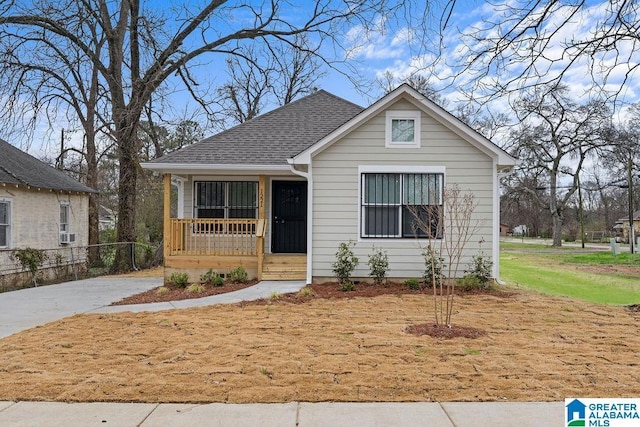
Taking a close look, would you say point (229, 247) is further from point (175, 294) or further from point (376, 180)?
point (376, 180)

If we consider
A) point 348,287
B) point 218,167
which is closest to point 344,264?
point 348,287

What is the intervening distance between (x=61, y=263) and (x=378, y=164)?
42.7 ft

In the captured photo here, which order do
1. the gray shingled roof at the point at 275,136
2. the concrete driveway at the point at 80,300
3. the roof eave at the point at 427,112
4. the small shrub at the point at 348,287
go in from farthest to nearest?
the gray shingled roof at the point at 275,136 < the roof eave at the point at 427,112 < the small shrub at the point at 348,287 < the concrete driveway at the point at 80,300

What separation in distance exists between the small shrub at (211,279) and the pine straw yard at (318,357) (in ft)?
10.1

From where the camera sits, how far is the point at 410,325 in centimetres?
693

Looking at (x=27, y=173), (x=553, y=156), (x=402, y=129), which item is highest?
(x=553, y=156)

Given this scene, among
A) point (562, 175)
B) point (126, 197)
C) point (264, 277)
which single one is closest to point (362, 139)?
point (264, 277)

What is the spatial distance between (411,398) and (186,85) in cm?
1756

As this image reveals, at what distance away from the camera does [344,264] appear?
35.3 feet

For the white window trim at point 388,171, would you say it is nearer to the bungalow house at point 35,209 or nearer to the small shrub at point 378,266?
the small shrub at point 378,266

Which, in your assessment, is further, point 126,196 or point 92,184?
point 92,184

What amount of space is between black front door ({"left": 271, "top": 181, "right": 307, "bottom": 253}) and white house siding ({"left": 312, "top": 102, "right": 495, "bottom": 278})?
1.96 meters

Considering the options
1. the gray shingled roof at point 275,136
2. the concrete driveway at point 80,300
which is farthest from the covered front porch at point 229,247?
the gray shingled roof at point 275,136

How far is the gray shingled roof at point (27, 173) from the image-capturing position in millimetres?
14898
